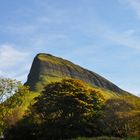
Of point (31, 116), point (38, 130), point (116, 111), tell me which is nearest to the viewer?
point (116, 111)

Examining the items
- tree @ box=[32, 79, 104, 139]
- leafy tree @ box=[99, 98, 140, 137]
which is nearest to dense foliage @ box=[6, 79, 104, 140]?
tree @ box=[32, 79, 104, 139]

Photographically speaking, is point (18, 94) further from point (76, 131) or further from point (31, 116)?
point (76, 131)

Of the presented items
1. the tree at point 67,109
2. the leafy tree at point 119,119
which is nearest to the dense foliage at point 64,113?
the tree at point 67,109

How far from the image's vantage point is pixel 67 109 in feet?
246

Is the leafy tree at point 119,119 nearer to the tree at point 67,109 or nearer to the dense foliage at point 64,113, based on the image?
the dense foliage at point 64,113

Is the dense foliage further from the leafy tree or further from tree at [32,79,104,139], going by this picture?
the leafy tree

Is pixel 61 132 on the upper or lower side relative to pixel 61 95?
lower

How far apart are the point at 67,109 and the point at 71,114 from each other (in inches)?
49.5

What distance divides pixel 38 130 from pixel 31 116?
6.07 m

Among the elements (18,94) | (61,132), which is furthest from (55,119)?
(18,94)

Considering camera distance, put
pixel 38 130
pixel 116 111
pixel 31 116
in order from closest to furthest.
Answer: pixel 116 111 → pixel 38 130 → pixel 31 116

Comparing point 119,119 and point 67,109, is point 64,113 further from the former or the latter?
point 119,119

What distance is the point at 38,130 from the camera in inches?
3014

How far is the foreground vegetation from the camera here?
70875 mm
